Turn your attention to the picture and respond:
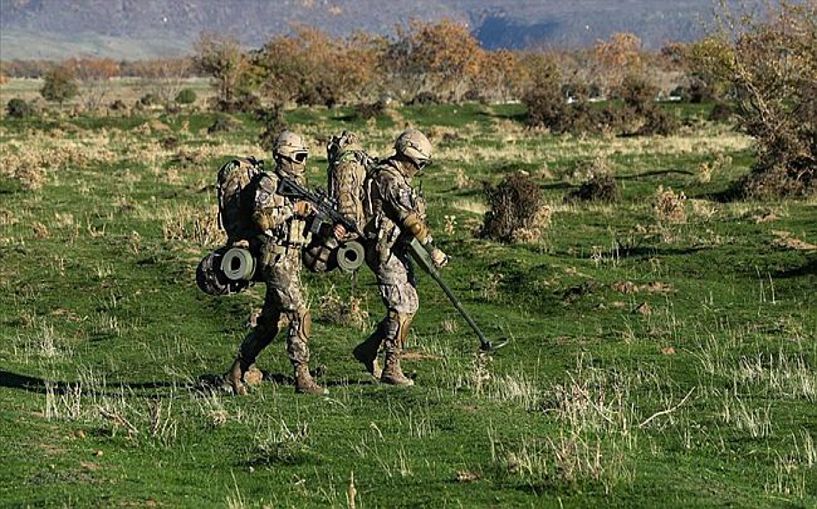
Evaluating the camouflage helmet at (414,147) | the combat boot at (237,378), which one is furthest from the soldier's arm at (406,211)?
the combat boot at (237,378)

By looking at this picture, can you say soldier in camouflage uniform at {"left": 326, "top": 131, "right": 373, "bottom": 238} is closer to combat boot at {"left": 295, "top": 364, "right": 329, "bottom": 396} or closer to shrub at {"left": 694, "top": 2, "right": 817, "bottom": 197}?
combat boot at {"left": 295, "top": 364, "right": 329, "bottom": 396}

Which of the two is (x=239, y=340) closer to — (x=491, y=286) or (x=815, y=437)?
(x=491, y=286)

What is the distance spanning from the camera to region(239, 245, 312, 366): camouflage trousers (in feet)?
41.4

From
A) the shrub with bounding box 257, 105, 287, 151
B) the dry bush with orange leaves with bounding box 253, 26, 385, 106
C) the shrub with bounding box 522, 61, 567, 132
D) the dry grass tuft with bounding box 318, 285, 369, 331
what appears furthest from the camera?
the dry bush with orange leaves with bounding box 253, 26, 385, 106

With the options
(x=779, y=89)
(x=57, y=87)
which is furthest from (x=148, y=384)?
(x=57, y=87)

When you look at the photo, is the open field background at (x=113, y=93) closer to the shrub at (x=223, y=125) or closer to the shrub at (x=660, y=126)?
the shrub at (x=223, y=125)

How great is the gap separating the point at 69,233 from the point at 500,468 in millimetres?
18070

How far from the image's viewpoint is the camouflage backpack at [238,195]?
12.5 m

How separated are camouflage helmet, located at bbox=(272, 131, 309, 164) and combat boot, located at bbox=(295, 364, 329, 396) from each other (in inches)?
80.1

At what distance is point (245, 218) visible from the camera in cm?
1270

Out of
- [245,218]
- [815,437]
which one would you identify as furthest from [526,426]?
[245,218]

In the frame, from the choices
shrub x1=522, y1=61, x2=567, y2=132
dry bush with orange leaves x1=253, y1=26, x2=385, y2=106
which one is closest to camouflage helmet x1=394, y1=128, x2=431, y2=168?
shrub x1=522, y1=61, x2=567, y2=132

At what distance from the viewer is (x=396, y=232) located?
13.0m

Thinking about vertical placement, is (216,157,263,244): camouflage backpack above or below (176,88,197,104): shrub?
below
